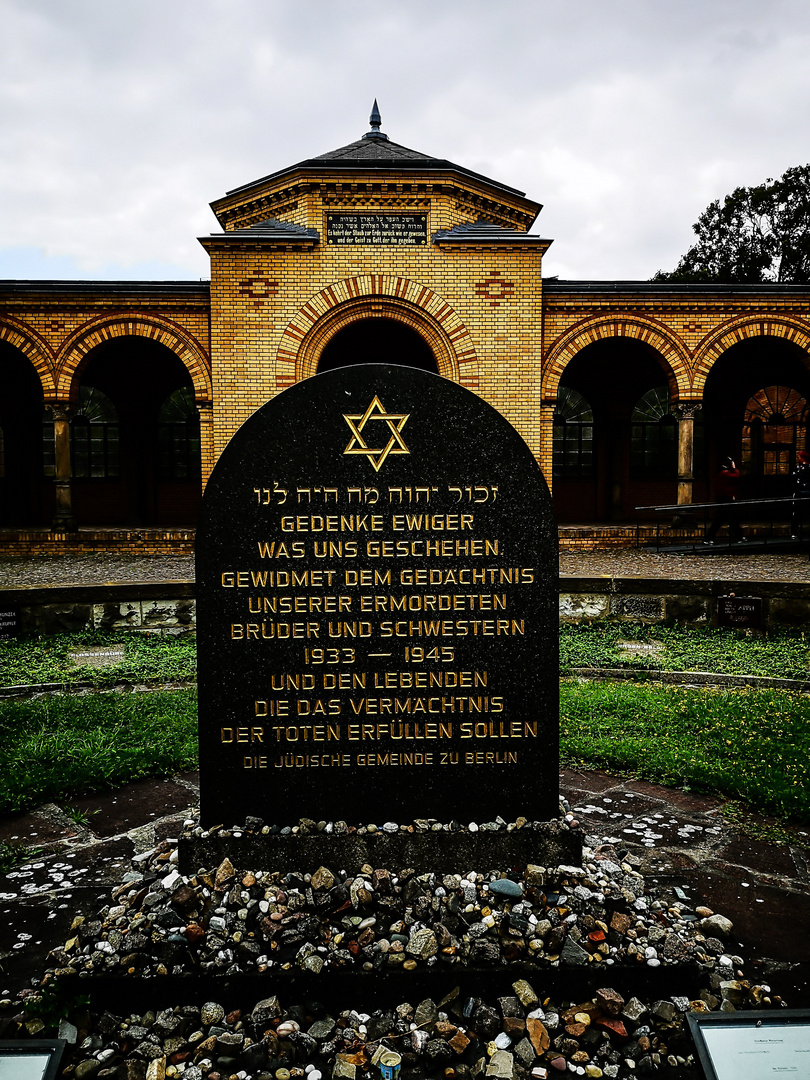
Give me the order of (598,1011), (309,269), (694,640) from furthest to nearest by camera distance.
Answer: (309,269) → (694,640) → (598,1011)

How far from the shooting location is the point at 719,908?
270 centimetres

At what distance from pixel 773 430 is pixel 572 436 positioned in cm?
548

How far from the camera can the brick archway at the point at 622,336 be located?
576 inches

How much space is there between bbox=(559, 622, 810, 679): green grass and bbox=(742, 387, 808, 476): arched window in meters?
13.4

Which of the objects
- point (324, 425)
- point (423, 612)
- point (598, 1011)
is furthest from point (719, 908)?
point (324, 425)

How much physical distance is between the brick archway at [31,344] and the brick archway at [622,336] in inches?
402

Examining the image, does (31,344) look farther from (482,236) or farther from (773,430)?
(773,430)

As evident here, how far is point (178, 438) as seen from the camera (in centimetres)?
1961

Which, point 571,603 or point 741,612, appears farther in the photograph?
point 571,603

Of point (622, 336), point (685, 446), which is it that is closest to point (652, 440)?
point (685, 446)

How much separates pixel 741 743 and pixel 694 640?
11.5 feet

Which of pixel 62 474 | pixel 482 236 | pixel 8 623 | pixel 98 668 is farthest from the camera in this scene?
pixel 62 474

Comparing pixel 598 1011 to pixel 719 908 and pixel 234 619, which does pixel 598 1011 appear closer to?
pixel 719 908

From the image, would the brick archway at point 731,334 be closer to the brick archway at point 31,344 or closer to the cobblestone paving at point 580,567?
the cobblestone paving at point 580,567
